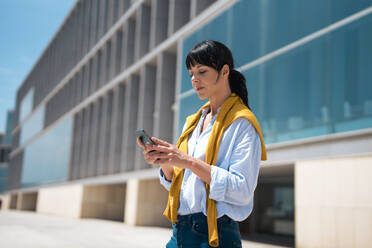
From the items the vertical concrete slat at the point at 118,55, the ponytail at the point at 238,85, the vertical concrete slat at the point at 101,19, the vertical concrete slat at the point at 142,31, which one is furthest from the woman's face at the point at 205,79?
the vertical concrete slat at the point at 101,19

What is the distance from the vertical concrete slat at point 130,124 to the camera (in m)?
22.2

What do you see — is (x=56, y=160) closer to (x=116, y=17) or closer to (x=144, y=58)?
(x=116, y=17)

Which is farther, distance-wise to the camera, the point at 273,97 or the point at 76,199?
the point at 76,199

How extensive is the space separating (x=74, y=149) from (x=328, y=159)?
2468cm

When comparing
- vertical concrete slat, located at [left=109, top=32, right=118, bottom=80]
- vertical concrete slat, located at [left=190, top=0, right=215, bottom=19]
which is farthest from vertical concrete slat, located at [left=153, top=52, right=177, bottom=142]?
vertical concrete slat, located at [left=109, top=32, right=118, bottom=80]

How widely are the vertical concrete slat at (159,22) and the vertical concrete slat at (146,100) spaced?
143cm

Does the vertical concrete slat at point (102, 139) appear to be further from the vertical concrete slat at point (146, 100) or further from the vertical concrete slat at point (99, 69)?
the vertical concrete slat at point (146, 100)

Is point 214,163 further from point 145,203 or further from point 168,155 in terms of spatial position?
point 145,203

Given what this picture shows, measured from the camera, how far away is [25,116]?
50.2 metres

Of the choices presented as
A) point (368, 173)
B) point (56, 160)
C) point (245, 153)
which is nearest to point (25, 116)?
point (56, 160)

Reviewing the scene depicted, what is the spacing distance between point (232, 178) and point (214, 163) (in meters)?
0.14

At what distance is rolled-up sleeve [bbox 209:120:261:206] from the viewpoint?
1.62m

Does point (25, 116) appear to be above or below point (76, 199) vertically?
A: above

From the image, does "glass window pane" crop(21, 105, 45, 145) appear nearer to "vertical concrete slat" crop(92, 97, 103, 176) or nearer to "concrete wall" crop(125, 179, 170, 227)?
"vertical concrete slat" crop(92, 97, 103, 176)
